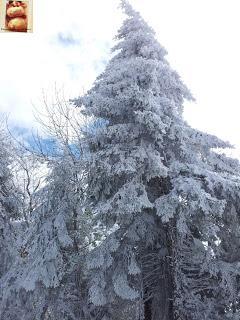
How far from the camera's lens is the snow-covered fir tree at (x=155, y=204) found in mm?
12000

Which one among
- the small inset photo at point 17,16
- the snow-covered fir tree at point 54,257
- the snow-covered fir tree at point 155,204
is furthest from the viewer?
the snow-covered fir tree at point 54,257

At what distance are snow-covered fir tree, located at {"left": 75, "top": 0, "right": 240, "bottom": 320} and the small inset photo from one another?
2669mm

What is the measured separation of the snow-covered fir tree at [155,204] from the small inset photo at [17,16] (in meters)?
2.67

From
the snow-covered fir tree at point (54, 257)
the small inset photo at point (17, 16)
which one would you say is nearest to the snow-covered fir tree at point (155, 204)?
the snow-covered fir tree at point (54, 257)

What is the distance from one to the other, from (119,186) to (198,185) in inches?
98.9

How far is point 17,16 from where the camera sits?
1158 centimetres

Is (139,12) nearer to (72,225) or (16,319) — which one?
(72,225)

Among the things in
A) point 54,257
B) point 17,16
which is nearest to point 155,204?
point 54,257

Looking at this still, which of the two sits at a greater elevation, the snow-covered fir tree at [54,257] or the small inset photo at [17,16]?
the small inset photo at [17,16]

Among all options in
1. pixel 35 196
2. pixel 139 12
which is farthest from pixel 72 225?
pixel 139 12

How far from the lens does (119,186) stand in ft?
42.9

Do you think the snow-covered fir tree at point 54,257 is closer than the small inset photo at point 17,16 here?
No

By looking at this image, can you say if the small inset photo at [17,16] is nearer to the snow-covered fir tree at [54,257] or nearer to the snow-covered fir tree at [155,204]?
the snow-covered fir tree at [155,204]

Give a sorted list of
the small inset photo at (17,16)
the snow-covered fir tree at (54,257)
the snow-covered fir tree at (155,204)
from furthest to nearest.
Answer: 1. the snow-covered fir tree at (54,257)
2. the snow-covered fir tree at (155,204)
3. the small inset photo at (17,16)
